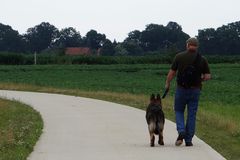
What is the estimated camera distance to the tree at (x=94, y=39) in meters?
137

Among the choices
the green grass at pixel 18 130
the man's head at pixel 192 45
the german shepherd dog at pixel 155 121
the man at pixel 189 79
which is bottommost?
the green grass at pixel 18 130

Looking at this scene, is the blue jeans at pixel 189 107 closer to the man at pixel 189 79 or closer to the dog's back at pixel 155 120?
the man at pixel 189 79

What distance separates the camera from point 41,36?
13662cm

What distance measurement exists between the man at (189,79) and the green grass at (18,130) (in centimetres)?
265

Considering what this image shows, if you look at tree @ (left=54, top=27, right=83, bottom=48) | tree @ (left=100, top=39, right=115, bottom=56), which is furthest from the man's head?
tree @ (left=54, top=27, right=83, bottom=48)

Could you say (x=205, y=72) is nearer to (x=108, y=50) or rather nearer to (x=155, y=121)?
(x=155, y=121)

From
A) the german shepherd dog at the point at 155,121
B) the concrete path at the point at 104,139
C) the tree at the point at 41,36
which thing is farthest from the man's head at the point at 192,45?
the tree at the point at 41,36

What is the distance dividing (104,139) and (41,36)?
12572 cm

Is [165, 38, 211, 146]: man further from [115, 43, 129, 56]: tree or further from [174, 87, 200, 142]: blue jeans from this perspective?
[115, 43, 129, 56]: tree

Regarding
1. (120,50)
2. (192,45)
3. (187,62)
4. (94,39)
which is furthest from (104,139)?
(94,39)

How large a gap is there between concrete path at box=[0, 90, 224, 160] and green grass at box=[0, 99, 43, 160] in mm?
195

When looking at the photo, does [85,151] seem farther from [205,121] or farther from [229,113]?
[229,113]

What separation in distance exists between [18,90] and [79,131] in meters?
20.6

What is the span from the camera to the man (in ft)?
36.8
